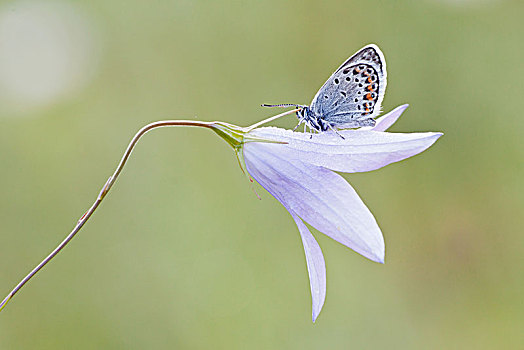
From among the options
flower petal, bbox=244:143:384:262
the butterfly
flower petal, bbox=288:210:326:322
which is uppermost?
the butterfly

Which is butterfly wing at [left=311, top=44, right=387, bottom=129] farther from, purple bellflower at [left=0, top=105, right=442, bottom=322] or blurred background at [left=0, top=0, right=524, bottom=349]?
blurred background at [left=0, top=0, right=524, bottom=349]

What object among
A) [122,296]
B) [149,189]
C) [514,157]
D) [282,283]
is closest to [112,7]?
[149,189]

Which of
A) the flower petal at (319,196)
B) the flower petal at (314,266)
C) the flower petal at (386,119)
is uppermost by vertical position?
the flower petal at (386,119)

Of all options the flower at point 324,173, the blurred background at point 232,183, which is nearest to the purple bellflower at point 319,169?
the flower at point 324,173

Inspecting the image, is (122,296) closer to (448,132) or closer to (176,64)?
(176,64)

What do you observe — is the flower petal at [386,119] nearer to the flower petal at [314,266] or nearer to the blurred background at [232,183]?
the flower petal at [314,266]

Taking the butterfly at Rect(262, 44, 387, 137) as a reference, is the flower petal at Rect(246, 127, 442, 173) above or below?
below

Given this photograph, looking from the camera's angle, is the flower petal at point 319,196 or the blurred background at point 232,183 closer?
the flower petal at point 319,196

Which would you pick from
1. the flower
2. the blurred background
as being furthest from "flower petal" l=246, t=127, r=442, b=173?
the blurred background
